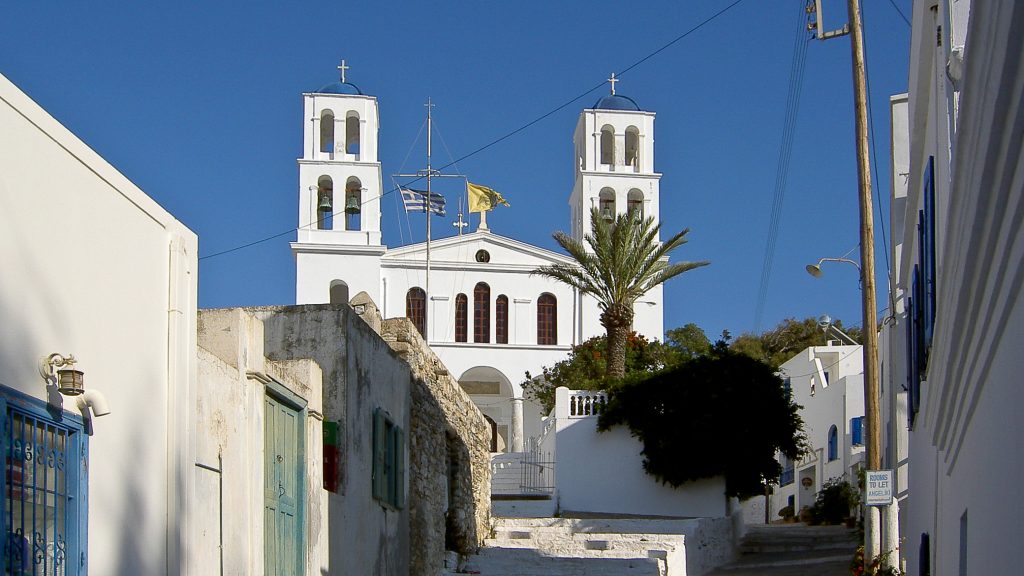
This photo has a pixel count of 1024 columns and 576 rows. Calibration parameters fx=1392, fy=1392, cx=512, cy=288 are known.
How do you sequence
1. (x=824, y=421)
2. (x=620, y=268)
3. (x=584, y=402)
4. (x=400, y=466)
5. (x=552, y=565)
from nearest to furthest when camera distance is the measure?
(x=400, y=466) → (x=552, y=565) → (x=584, y=402) → (x=620, y=268) → (x=824, y=421)

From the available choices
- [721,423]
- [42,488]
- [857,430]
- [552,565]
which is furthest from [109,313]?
[857,430]

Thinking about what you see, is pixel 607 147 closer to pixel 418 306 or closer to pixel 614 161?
pixel 614 161

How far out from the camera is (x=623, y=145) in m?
65.5

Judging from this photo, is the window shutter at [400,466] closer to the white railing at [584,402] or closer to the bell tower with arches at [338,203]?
the white railing at [584,402]

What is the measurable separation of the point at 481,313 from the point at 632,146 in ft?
36.8

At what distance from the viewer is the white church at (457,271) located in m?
61.8

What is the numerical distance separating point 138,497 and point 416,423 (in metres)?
9.50

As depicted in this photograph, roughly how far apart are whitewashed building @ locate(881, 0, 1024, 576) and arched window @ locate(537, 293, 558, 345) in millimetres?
50328

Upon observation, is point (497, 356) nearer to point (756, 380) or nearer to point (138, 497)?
point (756, 380)

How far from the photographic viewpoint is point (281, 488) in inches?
459

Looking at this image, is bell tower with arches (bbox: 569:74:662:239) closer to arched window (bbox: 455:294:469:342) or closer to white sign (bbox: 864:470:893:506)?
arched window (bbox: 455:294:469:342)

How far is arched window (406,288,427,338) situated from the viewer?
2457 inches

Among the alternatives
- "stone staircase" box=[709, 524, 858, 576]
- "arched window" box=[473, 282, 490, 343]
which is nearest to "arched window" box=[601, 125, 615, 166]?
"arched window" box=[473, 282, 490, 343]

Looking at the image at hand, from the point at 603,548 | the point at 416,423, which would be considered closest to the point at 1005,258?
the point at 416,423
